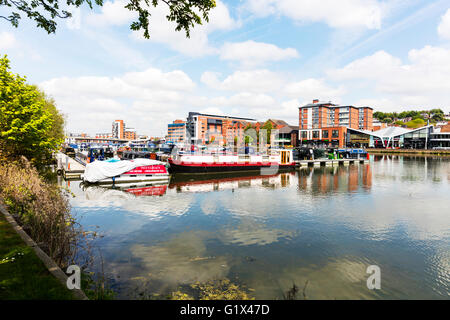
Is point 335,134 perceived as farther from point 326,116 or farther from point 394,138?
point 394,138

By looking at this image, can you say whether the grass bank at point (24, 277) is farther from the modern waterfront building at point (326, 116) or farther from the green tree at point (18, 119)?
the modern waterfront building at point (326, 116)

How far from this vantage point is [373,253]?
10.9 meters

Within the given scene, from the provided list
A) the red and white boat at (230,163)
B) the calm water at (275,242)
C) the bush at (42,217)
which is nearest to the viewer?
the bush at (42,217)

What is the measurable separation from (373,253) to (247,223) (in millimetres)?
6474

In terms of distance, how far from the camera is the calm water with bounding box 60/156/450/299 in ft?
27.6

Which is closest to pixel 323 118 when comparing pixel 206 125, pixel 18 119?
pixel 206 125

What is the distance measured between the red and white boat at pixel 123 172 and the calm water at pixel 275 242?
11.3 feet

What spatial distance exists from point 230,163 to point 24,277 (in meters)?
33.9

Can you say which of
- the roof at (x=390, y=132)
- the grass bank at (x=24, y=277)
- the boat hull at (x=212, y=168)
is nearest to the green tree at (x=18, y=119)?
the grass bank at (x=24, y=277)

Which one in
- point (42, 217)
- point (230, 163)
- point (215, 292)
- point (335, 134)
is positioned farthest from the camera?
point (335, 134)

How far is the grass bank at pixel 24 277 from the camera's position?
214 inches

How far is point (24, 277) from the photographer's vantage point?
6066 millimetres

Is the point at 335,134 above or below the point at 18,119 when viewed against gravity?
above

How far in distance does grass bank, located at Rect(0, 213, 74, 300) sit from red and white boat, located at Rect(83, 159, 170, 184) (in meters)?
18.9
